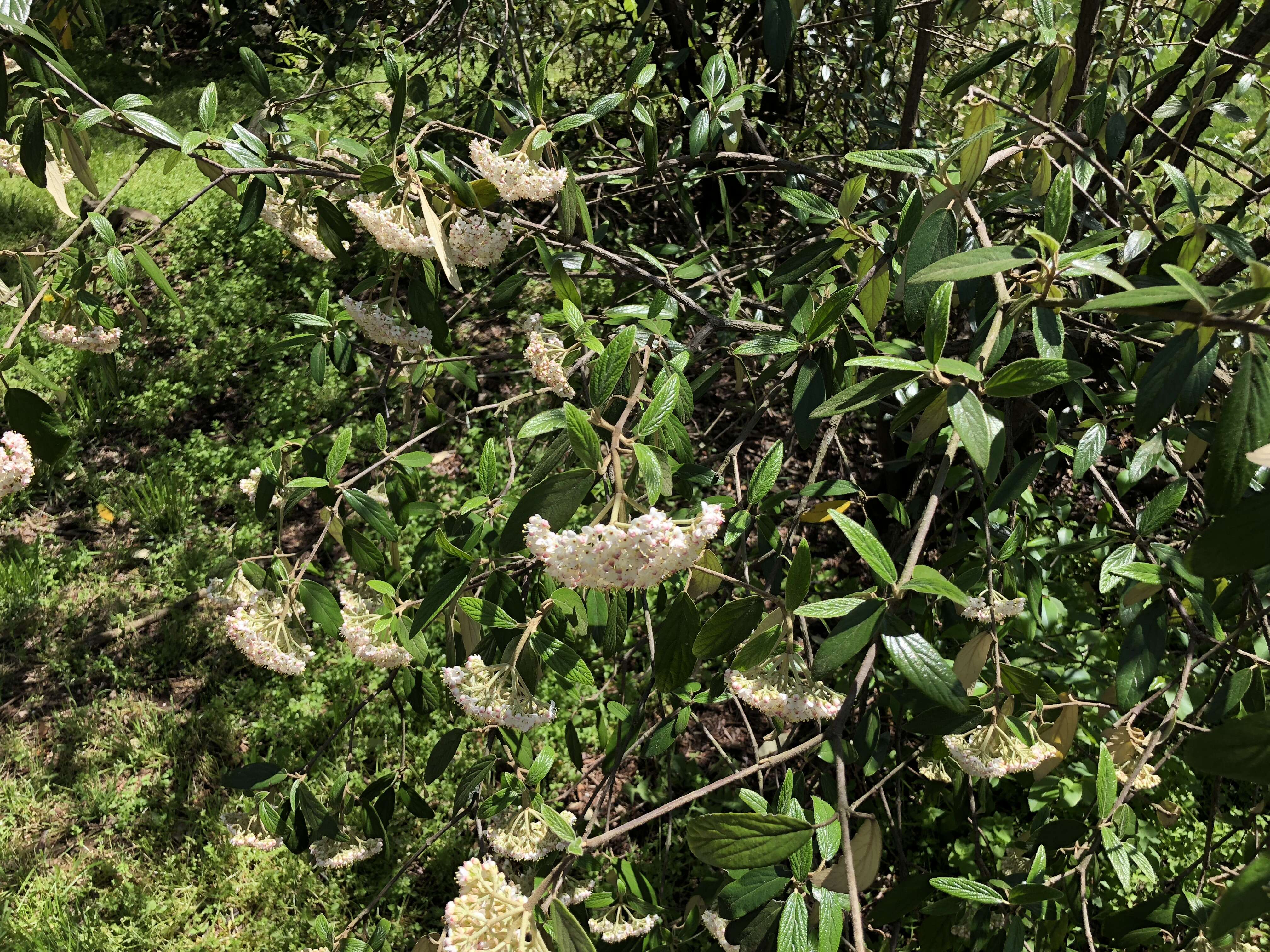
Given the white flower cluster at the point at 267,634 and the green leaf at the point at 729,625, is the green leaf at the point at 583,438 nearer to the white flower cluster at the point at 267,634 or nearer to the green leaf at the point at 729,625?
the green leaf at the point at 729,625

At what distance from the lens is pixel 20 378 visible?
139 inches

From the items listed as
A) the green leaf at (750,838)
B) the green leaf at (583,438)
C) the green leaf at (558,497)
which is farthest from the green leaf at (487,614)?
the green leaf at (750,838)

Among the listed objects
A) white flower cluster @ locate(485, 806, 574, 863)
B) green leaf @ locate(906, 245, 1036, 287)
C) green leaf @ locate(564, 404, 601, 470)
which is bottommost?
white flower cluster @ locate(485, 806, 574, 863)

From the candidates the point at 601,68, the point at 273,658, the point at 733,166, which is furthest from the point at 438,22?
the point at 273,658

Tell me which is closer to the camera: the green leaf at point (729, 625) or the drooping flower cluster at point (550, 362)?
the green leaf at point (729, 625)

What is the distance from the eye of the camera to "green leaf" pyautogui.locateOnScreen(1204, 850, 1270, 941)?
684 mm

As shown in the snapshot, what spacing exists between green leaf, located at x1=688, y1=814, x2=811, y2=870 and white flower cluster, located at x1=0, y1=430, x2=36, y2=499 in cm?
137

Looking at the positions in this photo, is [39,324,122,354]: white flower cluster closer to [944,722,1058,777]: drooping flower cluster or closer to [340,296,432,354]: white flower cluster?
[340,296,432,354]: white flower cluster

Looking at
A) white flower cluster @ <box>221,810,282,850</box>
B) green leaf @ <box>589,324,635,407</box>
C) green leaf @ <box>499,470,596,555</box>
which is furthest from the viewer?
white flower cluster @ <box>221,810,282,850</box>

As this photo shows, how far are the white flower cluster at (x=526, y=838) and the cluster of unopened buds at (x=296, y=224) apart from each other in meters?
1.33

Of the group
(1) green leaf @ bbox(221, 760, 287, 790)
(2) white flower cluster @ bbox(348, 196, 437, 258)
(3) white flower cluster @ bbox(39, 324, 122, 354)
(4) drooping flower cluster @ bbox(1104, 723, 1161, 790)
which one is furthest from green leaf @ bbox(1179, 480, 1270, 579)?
(3) white flower cluster @ bbox(39, 324, 122, 354)

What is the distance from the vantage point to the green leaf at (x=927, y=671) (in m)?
1.08

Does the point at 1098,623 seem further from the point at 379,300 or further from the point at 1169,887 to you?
the point at 379,300

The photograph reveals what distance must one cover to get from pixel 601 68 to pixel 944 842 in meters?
3.61
